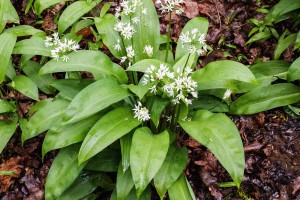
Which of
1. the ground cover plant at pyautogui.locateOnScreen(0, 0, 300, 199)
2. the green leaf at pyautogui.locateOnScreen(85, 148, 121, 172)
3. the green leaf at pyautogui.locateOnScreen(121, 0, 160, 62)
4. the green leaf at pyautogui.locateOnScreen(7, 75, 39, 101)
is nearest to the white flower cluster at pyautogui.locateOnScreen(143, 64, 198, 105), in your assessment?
the ground cover plant at pyautogui.locateOnScreen(0, 0, 300, 199)

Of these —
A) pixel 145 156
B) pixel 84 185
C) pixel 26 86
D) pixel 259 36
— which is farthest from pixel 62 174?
pixel 259 36

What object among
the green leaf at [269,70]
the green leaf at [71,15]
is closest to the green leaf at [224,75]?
the green leaf at [269,70]

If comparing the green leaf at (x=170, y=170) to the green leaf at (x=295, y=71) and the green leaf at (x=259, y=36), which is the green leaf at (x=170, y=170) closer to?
the green leaf at (x=295, y=71)

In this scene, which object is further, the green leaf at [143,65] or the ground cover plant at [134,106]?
the green leaf at [143,65]

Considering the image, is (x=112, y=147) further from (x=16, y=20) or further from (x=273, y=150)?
(x=16, y=20)

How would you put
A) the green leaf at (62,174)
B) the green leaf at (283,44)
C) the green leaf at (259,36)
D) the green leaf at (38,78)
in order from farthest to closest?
the green leaf at (259,36), the green leaf at (283,44), the green leaf at (38,78), the green leaf at (62,174)

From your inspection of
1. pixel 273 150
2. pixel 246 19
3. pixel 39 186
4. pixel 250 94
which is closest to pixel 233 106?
pixel 250 94

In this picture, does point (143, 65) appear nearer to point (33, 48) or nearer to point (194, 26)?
point (194, 26)
